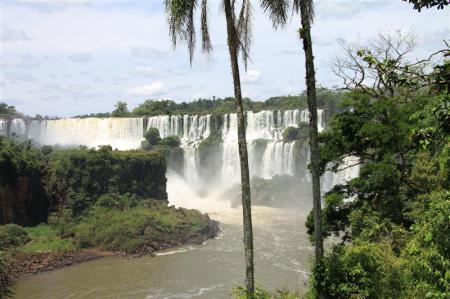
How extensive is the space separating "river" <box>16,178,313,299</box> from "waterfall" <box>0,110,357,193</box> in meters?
15.2

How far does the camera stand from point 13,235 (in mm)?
34219

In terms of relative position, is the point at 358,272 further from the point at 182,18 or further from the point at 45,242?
the point at 45,242

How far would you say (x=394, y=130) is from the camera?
14062mm

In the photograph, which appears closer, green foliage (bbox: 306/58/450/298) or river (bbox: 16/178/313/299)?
green foliage (bbox: 306/58/450/298)

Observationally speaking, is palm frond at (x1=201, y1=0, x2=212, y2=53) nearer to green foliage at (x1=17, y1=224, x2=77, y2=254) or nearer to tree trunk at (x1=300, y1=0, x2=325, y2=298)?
tree trunk at (x1=300, y1=0, x2=325, y2=298)

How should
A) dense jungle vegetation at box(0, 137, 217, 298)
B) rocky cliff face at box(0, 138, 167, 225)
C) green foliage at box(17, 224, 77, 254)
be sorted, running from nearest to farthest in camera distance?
green foliage at box(17, 224, 77, 254) → dense jungle vegetation at box(0, 137, 217, 298) → rocky cliff face at box(0, 138, 167, 225)

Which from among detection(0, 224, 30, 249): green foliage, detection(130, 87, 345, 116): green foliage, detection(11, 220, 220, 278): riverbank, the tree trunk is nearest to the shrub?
detection(130, 87, 345, 116): green foliage

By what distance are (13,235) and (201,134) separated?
98.0 ft

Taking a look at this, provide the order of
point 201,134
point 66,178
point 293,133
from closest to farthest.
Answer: point 66,178
point 293,133
point 201,134

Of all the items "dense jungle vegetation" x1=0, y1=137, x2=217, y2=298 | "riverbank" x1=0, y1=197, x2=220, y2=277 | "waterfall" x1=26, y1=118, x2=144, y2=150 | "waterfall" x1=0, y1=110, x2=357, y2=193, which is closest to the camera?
"riverbank" x1=0, y1=197, x2=220, y2=277

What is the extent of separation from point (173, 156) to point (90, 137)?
11.6 metres

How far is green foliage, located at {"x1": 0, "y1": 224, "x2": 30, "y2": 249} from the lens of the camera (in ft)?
110

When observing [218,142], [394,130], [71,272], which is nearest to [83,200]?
[71,272]

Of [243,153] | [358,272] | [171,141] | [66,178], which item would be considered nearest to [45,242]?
[66,178]
